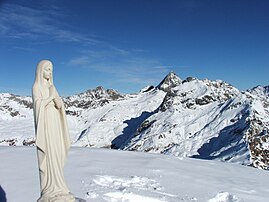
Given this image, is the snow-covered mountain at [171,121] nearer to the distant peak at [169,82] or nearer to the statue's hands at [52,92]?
the distant peak at [169,82]

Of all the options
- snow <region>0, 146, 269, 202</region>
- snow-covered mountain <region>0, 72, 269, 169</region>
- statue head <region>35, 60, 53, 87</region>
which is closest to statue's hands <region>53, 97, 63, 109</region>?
statue head <region>35, 60, 53, 87</region>

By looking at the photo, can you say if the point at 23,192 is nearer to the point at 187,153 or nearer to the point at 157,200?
the point at 157,200

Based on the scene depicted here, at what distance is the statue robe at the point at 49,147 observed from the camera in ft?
22.1

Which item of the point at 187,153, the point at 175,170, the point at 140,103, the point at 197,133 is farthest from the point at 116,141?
the point at 175,170

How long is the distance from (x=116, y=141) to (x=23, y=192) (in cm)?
12822

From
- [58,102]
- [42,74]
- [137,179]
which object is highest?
[42,74]

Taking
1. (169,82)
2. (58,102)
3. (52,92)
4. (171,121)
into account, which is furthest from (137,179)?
(169,82)

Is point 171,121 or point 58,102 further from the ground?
point 171,121

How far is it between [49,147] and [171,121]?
106m

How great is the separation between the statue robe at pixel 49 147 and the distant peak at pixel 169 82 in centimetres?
16769

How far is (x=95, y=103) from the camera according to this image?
578ft

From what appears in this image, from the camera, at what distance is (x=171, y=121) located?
111 meters

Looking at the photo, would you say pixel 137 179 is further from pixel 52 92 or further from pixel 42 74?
pixel 42 74

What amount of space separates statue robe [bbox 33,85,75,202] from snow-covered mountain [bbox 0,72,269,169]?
2233 inches
